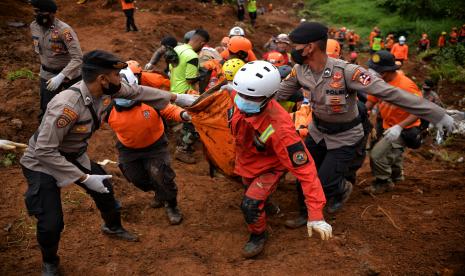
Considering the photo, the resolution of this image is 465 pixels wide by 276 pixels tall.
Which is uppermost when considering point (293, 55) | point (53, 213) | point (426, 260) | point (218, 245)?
point (293, 55)

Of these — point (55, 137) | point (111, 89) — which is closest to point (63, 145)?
point (55, 137)

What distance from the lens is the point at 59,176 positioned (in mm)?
3512

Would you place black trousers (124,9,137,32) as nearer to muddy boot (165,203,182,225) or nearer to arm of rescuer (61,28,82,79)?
arm of rescuer (61,28,82,79)

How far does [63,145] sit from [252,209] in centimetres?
189

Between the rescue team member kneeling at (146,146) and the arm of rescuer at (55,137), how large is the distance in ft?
3.82

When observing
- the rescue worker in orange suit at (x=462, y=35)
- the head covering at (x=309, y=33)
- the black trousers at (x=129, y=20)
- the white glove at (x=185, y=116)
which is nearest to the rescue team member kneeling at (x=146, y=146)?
the white glove at (x=185, y=116)

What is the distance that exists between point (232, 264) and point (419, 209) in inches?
99.8

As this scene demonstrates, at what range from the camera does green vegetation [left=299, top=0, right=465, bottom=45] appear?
19.9 m

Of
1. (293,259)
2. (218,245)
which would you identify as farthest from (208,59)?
(293,259)

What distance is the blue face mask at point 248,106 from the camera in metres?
3.71

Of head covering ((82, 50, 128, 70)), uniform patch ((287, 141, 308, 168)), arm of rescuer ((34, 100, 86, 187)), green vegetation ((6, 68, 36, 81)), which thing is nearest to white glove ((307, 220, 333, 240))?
uniform patch ((287, 141, 308, 168))

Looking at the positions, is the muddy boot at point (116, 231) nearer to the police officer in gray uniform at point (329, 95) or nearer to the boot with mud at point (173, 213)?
the boot with mud at point (173, 213)

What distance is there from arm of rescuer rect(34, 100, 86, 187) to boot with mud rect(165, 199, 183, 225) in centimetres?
172

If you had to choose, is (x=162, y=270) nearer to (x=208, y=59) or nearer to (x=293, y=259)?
(x=293, y=259)
